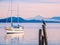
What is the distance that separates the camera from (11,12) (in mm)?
31828

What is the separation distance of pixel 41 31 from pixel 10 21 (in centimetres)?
2574

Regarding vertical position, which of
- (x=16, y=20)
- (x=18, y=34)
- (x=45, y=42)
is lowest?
(x=45, y=42)

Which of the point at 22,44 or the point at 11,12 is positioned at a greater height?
the point at 11,12

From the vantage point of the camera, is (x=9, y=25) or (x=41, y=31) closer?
(x=41, y=31)

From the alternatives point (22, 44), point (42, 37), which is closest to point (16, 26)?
point (22, 44)

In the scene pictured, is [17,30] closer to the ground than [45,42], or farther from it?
farther from it

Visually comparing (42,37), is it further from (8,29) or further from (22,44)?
(8,29)

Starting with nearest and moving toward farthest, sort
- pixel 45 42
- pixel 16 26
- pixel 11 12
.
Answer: pixel 45 42 < pixel 11 12 < pixel 16 26

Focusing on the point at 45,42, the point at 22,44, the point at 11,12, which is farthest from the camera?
the point at 11,12

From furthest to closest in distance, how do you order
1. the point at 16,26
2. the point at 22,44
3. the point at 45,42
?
the point at 16,26, the point at 22,44, the point at 45,42

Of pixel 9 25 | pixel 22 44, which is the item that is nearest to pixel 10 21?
pixel 9 25

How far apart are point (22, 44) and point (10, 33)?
526 inches

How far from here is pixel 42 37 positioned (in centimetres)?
945

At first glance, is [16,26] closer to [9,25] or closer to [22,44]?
[9,25]
